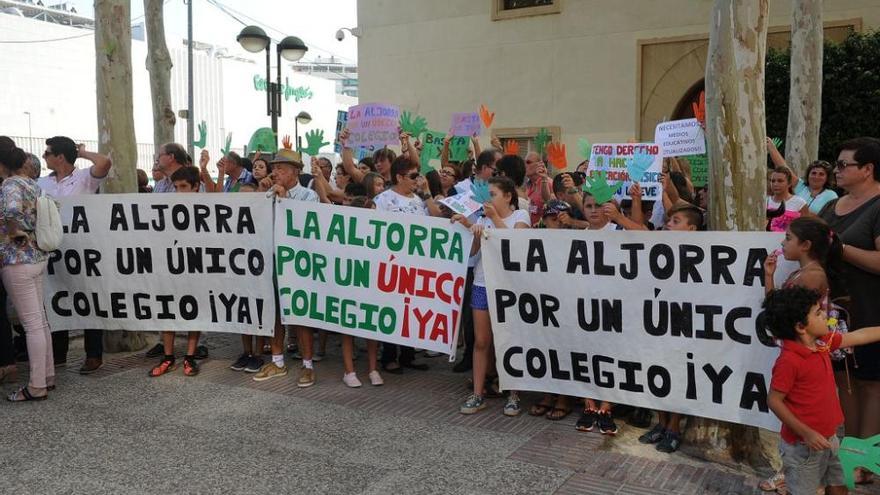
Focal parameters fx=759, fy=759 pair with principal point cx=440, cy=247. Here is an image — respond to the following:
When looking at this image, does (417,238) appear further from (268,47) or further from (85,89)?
(85,89)

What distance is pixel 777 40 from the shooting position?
1471cm

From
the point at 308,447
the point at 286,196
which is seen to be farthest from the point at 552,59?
the point at 308,447

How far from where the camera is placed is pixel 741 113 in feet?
15.3

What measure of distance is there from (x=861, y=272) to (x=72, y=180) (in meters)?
6.18

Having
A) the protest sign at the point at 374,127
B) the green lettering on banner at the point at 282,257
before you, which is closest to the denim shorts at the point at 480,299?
the green lettering on banner at the point at 282,257

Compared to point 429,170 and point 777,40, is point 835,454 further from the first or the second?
point 777,40

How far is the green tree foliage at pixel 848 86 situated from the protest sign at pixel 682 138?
8.03 m

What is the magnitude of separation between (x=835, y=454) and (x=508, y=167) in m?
3.74

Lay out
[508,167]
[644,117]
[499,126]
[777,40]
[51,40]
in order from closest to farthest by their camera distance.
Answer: [508,167] < [777,40] < [644,117] < [499,126] < [51,40]

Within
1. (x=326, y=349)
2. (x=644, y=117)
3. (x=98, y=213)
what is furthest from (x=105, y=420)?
(x=644, y=117)

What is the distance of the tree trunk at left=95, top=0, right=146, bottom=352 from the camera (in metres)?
7.27

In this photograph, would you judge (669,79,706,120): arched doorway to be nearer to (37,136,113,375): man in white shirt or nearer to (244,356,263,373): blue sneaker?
(244,356,263,373): blue sneaker

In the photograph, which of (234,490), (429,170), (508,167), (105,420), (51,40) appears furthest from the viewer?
(51,40)

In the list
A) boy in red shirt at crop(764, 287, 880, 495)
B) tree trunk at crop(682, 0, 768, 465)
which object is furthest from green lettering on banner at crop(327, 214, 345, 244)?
boy in red shirt at crop(764, 287, 880, 495)
